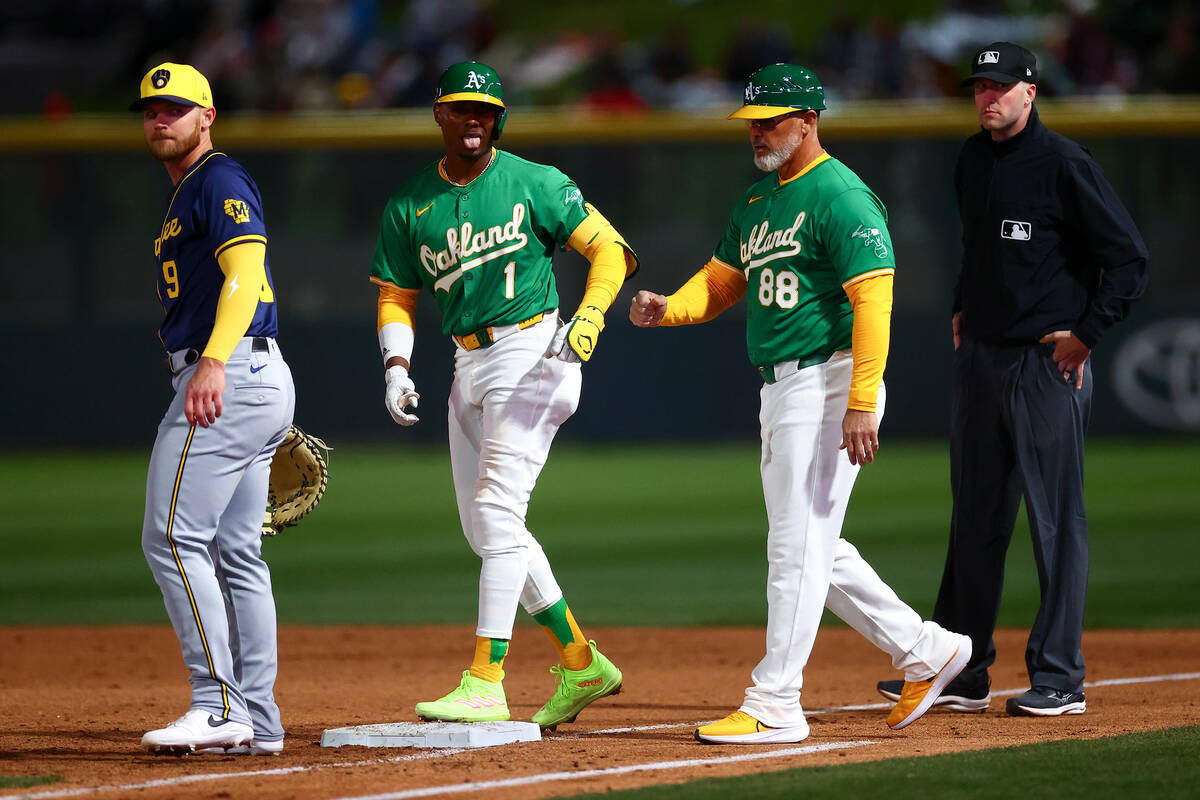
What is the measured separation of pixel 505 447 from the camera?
5.21 m

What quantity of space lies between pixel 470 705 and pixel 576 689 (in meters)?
0.44

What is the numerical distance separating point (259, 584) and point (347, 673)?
2.18m

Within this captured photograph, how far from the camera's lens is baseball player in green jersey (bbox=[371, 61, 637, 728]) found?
5.19m

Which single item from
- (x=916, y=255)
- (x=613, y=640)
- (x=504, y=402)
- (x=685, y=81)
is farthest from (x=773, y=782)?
(x=685, y=81)

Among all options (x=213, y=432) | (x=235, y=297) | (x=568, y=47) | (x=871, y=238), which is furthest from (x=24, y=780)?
(x=568, y=47)

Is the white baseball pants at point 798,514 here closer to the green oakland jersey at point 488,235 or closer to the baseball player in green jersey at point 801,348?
the baseball player in green jersey at point 801,348

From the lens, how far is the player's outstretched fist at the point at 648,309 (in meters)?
5.21

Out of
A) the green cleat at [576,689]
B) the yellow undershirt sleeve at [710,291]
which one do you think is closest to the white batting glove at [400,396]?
the yellow undershirt sleeve at [710,291]

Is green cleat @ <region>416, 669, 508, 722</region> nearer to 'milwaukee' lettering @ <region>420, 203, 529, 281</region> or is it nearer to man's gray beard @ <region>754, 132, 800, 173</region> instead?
'milwaukee' lettering @ <region>420, 203, 529, 281</region>

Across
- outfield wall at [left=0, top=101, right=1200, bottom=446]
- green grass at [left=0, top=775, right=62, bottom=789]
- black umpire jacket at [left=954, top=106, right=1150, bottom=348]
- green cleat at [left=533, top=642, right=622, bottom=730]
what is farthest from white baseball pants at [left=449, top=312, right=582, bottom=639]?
outfield wall at [left=0, top=101, right=1200, bottom=446]

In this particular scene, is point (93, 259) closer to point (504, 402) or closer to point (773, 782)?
point (504, 402)

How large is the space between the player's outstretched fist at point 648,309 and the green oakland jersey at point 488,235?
333 millimetres

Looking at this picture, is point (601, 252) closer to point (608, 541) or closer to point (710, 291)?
point (710, 291)

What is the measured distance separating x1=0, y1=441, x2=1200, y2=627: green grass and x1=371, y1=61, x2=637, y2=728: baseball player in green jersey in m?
3.32
